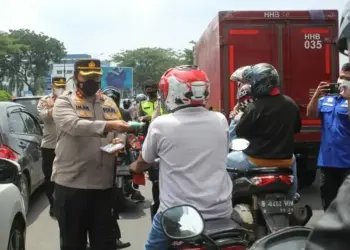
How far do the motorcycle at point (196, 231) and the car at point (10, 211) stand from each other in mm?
1658

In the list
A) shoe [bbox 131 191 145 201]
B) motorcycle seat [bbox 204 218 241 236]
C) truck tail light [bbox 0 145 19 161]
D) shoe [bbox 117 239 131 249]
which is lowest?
shoe [bbox 117 239 131 249]

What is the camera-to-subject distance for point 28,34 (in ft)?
216

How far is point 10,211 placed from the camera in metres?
4.04

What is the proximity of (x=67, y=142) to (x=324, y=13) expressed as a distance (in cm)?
531

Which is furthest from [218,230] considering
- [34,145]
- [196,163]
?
[34,145]

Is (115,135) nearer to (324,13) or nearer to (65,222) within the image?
(65,222)

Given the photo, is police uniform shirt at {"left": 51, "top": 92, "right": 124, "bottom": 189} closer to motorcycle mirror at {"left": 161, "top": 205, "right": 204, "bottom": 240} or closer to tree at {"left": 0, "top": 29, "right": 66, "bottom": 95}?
motorcycle mirror at {"left": 161, "top": 205, "right": 204, "bottom": 240}

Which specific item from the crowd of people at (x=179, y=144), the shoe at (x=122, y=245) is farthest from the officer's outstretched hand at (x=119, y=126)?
the shoe at (x=122, y=245)

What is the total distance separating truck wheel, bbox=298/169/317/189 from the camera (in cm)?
832

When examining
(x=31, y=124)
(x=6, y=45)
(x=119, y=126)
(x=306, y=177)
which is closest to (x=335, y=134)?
(x=119, y=126)

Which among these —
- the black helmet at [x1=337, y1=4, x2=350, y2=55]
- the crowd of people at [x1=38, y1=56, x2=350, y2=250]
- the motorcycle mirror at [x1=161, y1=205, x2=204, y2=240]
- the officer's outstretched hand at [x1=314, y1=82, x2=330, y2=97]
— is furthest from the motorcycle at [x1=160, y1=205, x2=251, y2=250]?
the officer's outstretched hand at [x1=314, y1=82, x2=330, y2=97]

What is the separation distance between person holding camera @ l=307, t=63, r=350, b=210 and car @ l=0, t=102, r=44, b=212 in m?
3.48

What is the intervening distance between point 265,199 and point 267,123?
2.01 ft

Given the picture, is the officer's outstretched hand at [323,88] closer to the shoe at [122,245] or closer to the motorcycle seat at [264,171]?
the motorcycle seat at [264,171]
